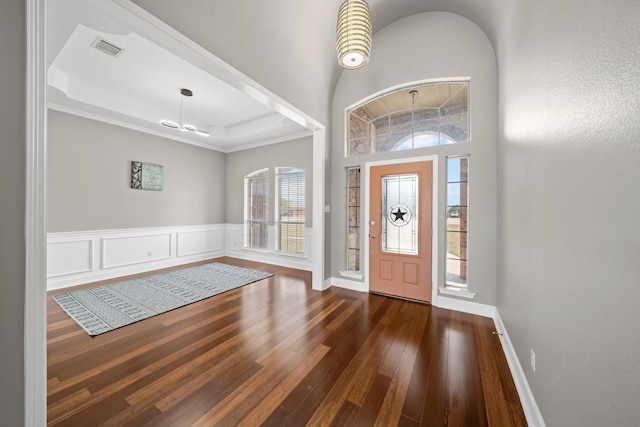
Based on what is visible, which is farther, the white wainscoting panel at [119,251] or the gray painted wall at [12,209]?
the white wainscoting panel at [119,251]

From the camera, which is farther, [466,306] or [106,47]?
[466,306]

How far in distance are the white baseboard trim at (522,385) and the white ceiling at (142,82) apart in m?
3.23

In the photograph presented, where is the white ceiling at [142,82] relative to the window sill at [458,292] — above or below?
above

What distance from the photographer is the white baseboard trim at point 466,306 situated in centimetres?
279

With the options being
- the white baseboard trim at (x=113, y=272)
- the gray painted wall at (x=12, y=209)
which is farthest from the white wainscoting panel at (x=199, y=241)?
the gray painted wall at (x=12, y=209)

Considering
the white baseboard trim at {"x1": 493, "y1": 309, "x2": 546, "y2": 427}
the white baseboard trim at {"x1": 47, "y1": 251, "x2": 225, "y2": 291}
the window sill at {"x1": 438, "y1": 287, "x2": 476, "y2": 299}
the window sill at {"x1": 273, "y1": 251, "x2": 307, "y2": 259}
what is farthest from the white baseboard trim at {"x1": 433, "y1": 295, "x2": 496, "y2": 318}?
the white baseboard trim at {"x1": 47, "y1": 251, "x2": 225, "y2": 291}

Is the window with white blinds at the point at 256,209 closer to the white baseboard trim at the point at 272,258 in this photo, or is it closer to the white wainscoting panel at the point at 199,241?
the white baseboard trim at the point at 272,258

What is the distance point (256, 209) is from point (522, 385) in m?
5.60

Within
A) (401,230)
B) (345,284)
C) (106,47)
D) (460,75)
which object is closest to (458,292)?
(401,230)

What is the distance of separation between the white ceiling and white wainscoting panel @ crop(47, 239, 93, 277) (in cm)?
224

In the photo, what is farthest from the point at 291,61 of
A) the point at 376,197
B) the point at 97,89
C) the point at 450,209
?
the point at 97,89

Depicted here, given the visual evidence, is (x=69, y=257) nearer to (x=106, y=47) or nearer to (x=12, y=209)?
(x=106, y=47)

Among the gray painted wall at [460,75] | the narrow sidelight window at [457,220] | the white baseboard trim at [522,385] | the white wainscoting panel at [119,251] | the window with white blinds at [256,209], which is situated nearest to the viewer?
the white baseboard trim at [522,385]

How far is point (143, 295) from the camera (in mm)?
3396
